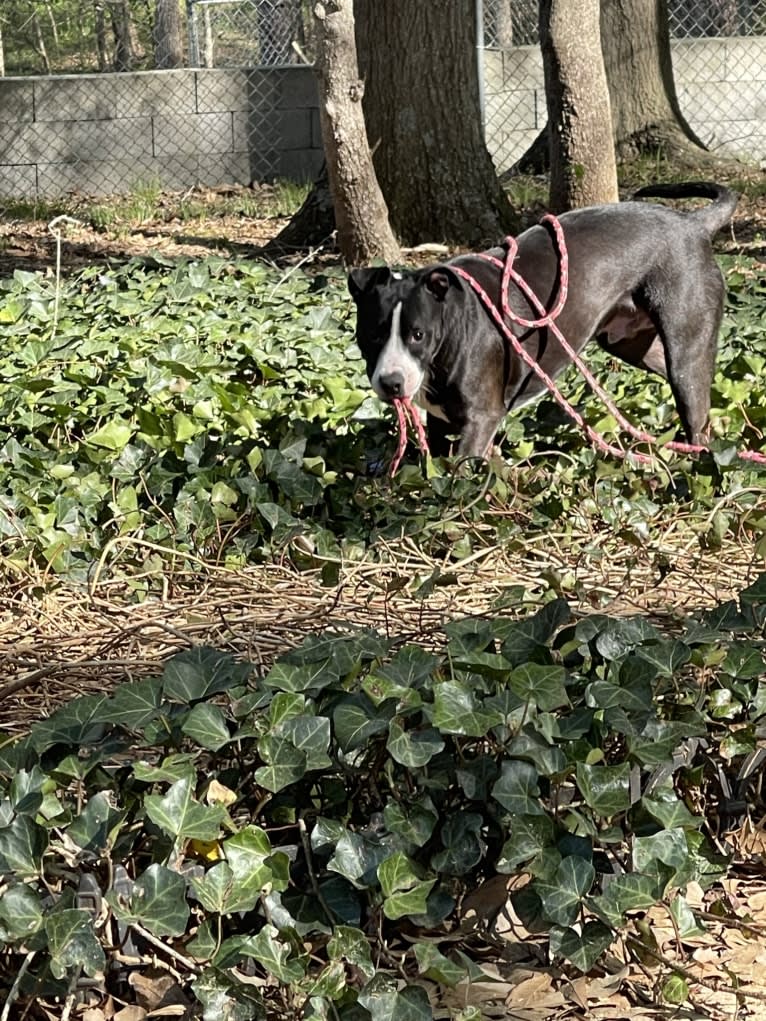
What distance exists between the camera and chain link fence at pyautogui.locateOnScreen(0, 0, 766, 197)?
14383 millimetres

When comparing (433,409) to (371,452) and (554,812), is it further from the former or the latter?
(554,812)

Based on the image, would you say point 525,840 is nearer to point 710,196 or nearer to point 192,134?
A: point 710,196

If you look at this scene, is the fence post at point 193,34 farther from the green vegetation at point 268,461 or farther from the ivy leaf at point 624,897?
the ivy leaf at point 624,897

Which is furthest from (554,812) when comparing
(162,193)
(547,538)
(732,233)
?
(162,193)

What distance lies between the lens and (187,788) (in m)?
2.03

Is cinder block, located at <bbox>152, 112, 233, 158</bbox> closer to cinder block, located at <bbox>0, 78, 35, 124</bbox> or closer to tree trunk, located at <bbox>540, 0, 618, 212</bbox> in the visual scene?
cinder block, located at <bbox>0, 78, 35, 124</bbox>

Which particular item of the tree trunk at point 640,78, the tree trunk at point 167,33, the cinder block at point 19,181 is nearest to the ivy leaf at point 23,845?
the tree trunk at point 640,78

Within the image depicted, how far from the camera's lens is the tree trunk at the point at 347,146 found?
8.52 m

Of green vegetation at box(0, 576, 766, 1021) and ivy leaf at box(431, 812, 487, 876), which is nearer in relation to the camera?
green vegetation at box(0, 576, 766, 1021)

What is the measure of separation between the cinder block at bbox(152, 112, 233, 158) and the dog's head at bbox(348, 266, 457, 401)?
10115 mm

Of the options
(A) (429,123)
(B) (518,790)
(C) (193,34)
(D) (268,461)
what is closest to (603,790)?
(B) (518,790)

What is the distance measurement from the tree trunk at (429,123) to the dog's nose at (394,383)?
5119 mm

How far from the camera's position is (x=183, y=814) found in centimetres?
202

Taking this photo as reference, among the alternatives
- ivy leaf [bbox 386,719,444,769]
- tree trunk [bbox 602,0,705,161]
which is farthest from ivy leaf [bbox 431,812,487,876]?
tree trunk [bbox 602,0,705,161]
